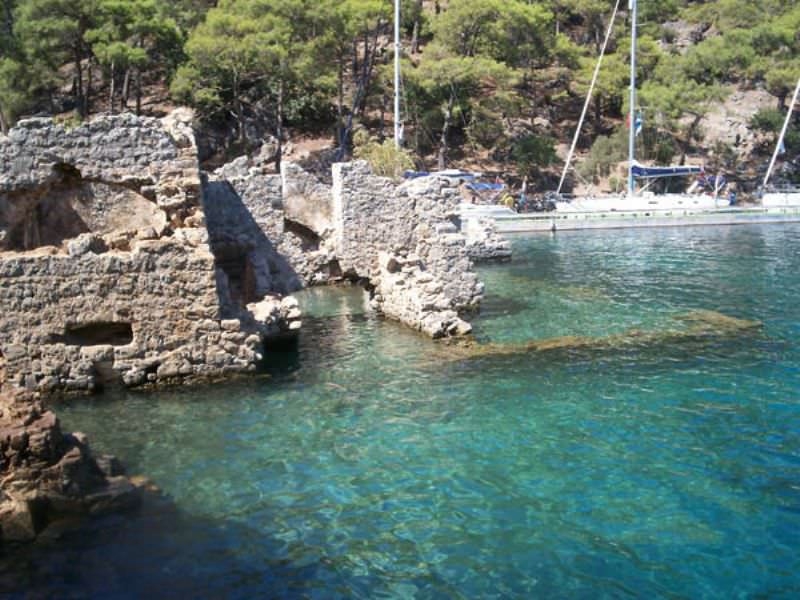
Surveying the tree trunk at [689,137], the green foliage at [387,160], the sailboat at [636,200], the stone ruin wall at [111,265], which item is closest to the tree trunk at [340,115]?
the green foliage at [387,160]

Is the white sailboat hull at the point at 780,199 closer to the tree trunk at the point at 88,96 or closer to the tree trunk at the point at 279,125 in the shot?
the tree trunk at the point at 279,125

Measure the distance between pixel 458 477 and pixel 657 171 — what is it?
41205 mm

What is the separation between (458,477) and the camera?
9.45 metres

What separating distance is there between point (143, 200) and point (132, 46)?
33876 mm

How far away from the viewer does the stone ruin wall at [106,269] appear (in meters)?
12.1

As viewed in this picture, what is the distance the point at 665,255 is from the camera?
94.9ft

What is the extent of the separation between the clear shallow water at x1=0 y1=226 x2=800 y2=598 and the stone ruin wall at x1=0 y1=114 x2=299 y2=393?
599mm

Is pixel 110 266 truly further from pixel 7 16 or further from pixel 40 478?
pixel 7 16

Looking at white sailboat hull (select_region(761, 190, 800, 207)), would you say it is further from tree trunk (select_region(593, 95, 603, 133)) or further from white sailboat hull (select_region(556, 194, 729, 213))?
tree trunk (select_region(593, 95, 603, 133))

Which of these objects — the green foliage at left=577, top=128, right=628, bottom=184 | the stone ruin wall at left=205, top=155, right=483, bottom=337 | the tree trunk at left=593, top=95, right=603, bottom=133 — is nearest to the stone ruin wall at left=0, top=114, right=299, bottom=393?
the stone ruin wall at left=205, top=155, right=483, bottom=337

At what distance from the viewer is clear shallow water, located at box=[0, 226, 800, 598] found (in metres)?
7.47

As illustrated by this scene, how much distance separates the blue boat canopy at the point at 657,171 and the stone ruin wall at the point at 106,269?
123 ft

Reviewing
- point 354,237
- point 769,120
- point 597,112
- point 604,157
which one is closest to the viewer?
point 354,237

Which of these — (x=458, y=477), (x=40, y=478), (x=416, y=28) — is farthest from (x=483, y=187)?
(x=40, y=478)
